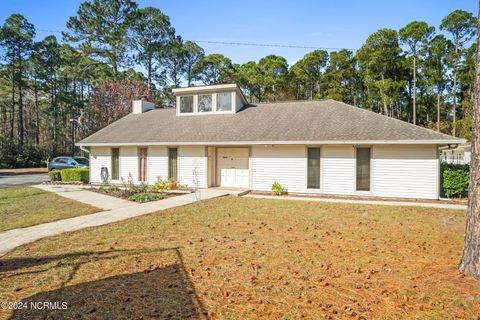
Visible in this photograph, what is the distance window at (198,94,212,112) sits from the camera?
18406 millimetres

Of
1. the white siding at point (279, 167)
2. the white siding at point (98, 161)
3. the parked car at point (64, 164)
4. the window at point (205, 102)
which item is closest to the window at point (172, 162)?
the window at point (205, 102)

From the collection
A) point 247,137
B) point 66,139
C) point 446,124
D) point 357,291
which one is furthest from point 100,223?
point 66,139

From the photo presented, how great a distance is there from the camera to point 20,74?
3722 cm

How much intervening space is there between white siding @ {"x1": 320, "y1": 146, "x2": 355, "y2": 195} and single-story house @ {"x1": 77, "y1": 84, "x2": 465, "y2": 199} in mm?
41

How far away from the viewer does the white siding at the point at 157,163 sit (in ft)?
53.6

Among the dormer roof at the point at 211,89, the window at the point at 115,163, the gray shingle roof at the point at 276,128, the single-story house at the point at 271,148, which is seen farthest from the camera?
the window at the point at 115,163

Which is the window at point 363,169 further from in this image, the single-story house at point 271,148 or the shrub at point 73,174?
the shrub at point 73,174

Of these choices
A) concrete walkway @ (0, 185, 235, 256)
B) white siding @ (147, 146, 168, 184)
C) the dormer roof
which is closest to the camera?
concrete walkway @ (0, 185, 235, 256)

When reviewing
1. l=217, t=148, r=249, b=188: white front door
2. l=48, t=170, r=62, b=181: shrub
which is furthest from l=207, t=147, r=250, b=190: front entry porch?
l=48, t=170, r=62, b=181: shrub

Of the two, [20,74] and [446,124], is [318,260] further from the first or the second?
[20,74]

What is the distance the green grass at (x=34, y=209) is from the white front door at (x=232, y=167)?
7185 mm

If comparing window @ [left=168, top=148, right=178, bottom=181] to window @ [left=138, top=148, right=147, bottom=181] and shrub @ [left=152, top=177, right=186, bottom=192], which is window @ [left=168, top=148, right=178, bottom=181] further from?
window @ [left=138, top=148, right=147, bottom=181]

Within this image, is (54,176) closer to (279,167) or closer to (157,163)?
(157,163)

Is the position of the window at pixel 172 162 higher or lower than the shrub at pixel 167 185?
higher
